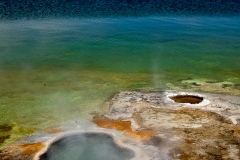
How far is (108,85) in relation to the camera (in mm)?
11516

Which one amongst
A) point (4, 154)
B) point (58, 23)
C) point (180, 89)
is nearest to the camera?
point (4, 154)

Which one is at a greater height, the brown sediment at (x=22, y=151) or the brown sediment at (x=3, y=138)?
the brown sediment at (x=22, y=151)

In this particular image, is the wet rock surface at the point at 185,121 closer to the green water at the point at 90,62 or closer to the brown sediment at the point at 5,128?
the green water at the point at 90,62

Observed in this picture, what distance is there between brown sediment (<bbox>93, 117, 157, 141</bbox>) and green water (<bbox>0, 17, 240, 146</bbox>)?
0.65 metres

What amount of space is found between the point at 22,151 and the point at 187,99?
5.81 meters

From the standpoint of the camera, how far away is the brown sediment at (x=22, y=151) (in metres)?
6.57

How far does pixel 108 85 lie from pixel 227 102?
14.7ft

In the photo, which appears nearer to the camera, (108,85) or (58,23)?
(108,85)

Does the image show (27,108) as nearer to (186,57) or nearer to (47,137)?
(47,137)

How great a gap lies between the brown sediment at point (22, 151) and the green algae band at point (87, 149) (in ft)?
0.88

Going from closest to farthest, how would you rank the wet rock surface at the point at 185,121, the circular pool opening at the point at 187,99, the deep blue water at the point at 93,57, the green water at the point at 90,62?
the wet rock surface at the point at 185,121
the green water at the point at 90,62
the deep blue water at the point at 93,57
the circular pool opening at the point at 187,99

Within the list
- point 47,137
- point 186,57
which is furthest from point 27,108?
point 186,57

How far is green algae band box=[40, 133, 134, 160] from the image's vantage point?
6.63 m

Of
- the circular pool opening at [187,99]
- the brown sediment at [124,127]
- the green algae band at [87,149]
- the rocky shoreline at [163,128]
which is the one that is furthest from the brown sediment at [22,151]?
the circular pool opening at [187,99]
